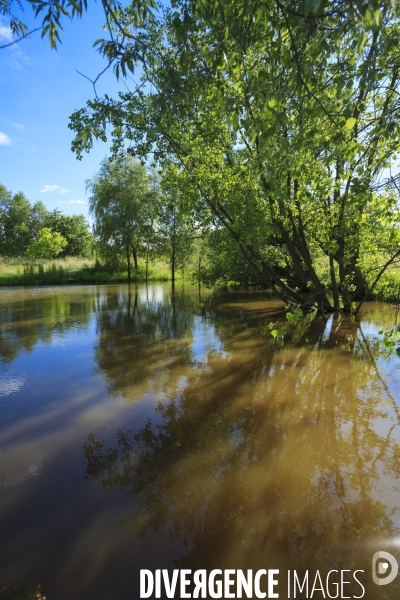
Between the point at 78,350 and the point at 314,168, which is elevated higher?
the point at 314,168

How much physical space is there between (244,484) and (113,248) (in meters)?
31.8

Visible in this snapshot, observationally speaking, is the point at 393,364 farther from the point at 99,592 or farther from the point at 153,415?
the point at 99,592

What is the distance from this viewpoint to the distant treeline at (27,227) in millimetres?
54250

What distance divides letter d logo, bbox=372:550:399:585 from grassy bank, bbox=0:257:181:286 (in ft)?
116

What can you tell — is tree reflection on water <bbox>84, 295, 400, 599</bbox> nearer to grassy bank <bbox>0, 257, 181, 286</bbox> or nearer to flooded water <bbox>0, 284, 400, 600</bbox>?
flooded water <bbox>0, 284, 400, 600</bbox>

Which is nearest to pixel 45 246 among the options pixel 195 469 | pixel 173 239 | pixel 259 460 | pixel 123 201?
pixel 123 201

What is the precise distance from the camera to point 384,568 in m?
2.77

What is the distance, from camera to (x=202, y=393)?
20.6 ft

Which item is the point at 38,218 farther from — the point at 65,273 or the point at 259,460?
the point at 259,460

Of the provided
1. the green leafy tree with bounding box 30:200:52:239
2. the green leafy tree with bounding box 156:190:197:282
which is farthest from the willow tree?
the green leafy tree with bounding box 30:200:52:239

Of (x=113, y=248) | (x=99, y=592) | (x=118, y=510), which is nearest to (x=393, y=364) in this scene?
(x=118, y=510)

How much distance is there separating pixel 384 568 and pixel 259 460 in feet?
5.24

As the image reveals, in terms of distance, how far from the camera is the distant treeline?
54.2m

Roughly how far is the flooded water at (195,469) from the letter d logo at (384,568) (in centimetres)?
4
